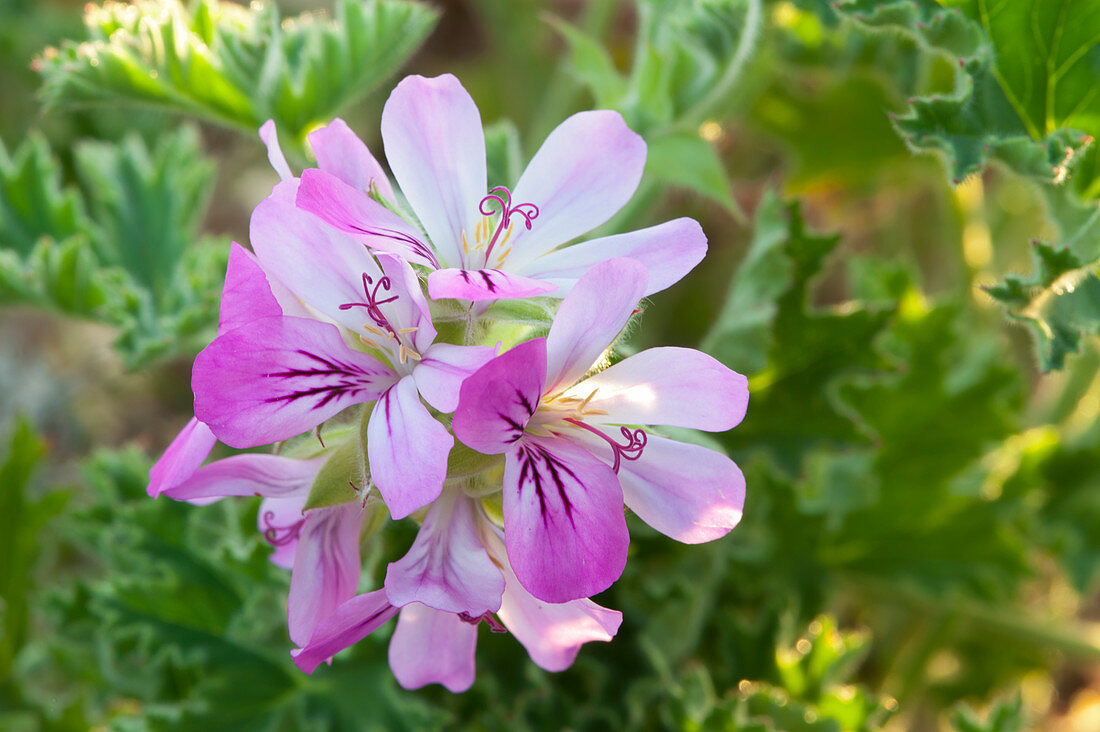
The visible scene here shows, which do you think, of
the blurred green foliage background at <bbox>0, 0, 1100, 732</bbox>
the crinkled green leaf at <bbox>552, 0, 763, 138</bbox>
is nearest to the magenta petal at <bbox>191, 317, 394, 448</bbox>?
the blurred green foliage background at <bbox>0, 0, 1100, 732</bbox>

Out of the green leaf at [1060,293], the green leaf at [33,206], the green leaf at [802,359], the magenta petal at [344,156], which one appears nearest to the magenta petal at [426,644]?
the magenta petal at [344,156]

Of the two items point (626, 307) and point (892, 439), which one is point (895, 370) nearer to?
point (892, 439)

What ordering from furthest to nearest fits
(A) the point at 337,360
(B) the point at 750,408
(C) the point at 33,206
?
(C) the point at 33,206 < (B) the point at 750,408 < (A) the point at 337,360

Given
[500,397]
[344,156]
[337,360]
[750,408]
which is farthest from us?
[750,408]

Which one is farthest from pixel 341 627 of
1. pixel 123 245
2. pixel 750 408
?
pixel 123 245

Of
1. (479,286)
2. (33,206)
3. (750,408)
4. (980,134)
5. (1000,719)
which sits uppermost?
(479,286)

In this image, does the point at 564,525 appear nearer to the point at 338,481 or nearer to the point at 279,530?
the point at 338,481

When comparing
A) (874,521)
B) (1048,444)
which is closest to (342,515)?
(874,521)

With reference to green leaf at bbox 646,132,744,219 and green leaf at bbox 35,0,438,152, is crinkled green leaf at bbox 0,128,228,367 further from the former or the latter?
green leaf at bbox 646,132,744,219
